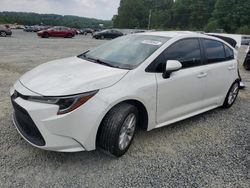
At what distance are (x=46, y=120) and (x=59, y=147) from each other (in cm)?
34

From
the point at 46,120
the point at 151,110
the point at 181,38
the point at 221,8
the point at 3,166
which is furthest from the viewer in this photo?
the point at 221,8

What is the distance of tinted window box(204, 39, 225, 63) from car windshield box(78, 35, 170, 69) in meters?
0.96

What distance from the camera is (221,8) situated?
70.8 m

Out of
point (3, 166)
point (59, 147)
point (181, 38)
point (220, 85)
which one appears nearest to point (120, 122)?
point (59, 147)

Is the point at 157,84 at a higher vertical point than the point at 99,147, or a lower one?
higher

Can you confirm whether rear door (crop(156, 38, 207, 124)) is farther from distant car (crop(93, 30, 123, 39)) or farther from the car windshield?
distant car (crop(93, 30, 123, 39))

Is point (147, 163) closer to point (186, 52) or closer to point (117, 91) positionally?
point (117, 91)

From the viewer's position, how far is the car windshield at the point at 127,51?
11.3 feet

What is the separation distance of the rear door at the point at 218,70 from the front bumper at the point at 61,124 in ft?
7.48

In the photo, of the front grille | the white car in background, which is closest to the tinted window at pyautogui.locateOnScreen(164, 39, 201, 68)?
the white car in background

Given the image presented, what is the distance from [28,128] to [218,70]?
3229 mm

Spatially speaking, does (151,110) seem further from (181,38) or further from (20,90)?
(20,90)

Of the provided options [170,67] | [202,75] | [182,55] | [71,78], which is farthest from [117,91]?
[202,75]

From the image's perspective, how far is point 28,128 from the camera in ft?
9.41
